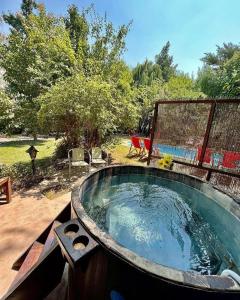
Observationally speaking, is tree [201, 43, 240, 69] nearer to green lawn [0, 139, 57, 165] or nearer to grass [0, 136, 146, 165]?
grass [0, 136, 146, 165]

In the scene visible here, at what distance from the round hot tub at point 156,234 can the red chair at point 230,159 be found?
1.16m

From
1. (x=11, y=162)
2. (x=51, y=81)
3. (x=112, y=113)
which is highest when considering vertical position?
(x=51, y=81)

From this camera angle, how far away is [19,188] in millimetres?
5742

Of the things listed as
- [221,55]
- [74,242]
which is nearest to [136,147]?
[74,242]

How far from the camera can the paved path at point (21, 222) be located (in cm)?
287

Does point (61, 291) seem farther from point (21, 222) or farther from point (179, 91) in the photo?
point (179, 91)

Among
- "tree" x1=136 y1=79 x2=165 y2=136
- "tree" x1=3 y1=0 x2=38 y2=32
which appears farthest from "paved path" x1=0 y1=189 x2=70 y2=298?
"tree" x1=3 y1=0 x2=38 y2=32

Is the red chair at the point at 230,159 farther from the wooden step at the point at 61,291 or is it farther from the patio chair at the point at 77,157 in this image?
the wooden step at the point at 61,291

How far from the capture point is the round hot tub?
1478mm

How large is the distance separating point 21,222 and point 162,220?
9.35 ft

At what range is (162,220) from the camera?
4211 millimetres

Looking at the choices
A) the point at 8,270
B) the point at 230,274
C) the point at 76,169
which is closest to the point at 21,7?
the point at 76,169

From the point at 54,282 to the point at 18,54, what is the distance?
28.1 feet

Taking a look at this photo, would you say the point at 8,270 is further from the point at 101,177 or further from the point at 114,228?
the point at 101,177
